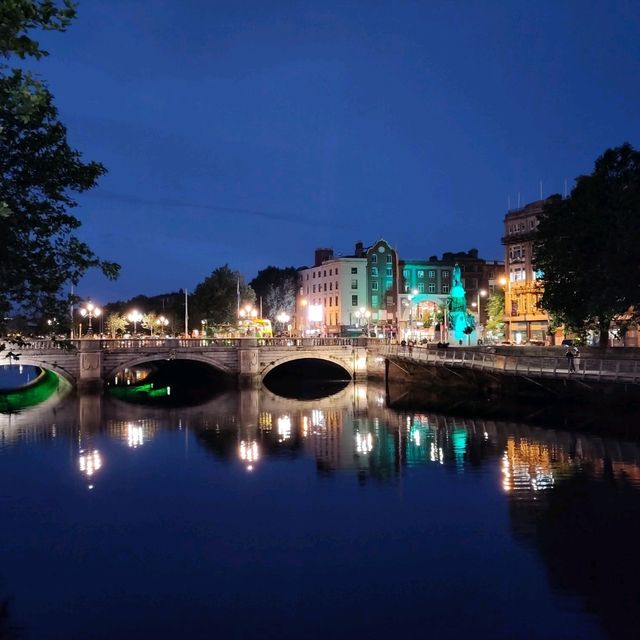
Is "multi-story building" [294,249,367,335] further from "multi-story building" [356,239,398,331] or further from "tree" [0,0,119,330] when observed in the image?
"tree" [0,0,119,330]

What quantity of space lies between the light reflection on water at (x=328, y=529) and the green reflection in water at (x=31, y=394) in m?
21.6

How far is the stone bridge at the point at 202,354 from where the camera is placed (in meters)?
73.4

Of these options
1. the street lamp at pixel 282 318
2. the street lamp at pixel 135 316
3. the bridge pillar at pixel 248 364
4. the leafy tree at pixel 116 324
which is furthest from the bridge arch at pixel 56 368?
the leafy tree at pixel 116 324

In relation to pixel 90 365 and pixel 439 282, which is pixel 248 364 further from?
pixel 439 282

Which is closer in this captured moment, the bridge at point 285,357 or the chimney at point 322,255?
the bridge at point 285,357

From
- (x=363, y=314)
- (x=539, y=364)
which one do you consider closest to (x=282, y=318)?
(x=363, y=314)

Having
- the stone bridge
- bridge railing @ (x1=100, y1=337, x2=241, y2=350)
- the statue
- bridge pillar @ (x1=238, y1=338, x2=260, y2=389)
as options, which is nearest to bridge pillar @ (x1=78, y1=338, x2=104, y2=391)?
the stone bridge

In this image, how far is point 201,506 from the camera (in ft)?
99.6

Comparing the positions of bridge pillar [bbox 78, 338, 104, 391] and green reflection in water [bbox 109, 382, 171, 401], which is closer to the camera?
bridge pillar [bbox 78, 338, 104, 391]

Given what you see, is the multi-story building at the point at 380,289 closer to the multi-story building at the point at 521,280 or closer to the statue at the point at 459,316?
the multi-story building at the point at 521,280

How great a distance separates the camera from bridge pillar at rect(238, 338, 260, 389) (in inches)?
3159

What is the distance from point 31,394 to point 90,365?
10.4 m

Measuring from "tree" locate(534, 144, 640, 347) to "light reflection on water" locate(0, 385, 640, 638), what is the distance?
39.3ft

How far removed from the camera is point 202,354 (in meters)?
79.9
